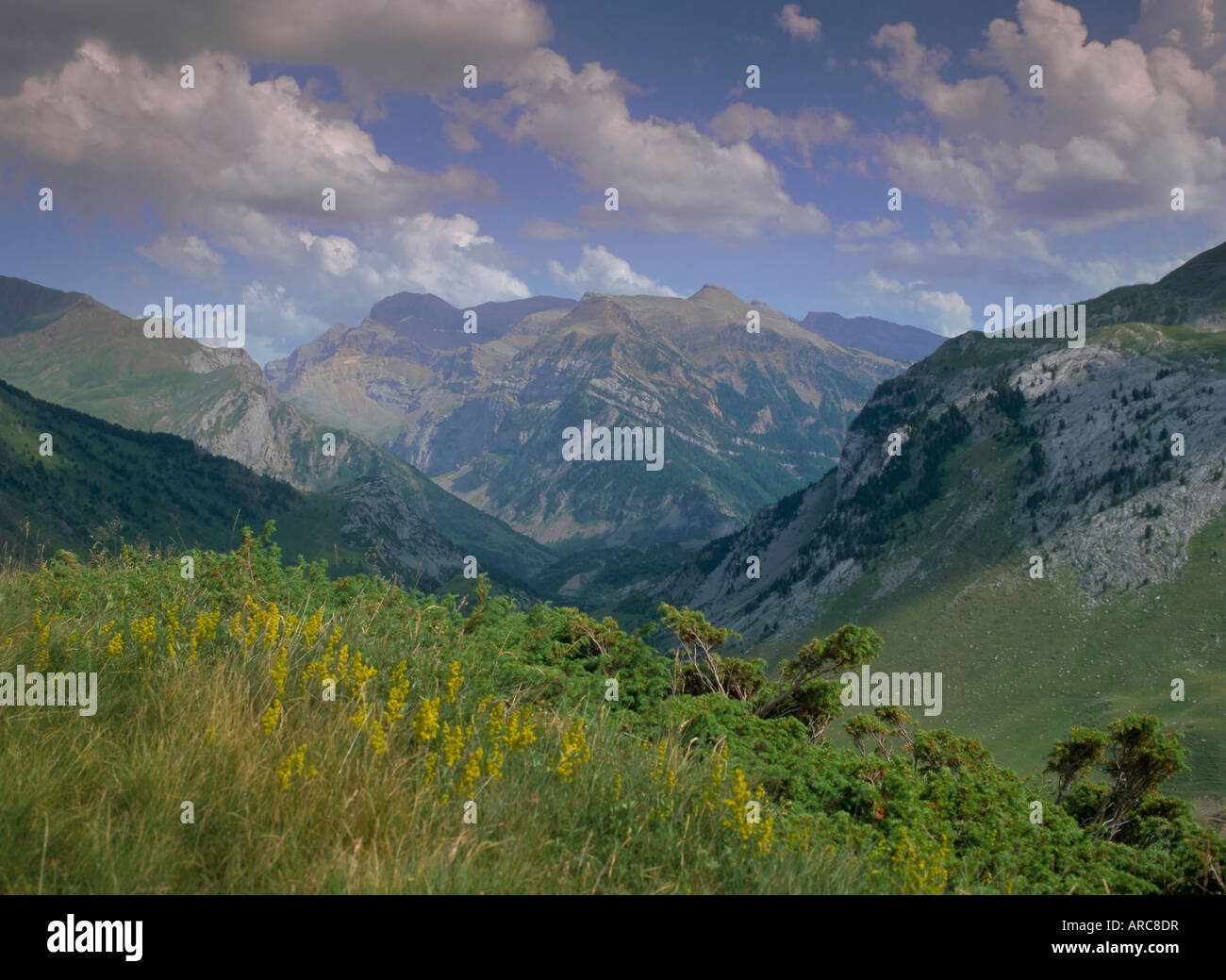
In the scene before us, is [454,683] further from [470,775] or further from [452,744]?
[470,775]

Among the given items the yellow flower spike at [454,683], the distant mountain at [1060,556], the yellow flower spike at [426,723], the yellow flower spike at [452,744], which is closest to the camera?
the yellow flower spike at [452,744]

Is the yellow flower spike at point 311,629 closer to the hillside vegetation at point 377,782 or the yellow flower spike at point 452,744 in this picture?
the hillside vegetation at point 377,782

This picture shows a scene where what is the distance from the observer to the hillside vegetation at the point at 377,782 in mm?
4363

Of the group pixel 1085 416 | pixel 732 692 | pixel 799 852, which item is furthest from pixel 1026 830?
pixel 1085 416

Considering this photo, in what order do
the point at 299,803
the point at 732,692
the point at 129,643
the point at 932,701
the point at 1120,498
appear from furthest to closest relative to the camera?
the point at 1120,498 < the point at 932,701 < the point at 732,692 < the point at 129,643 < the point at 299,803

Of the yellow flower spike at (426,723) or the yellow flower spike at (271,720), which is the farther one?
the yellow flower spike at (426,723)

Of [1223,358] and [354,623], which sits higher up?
[1223,358]

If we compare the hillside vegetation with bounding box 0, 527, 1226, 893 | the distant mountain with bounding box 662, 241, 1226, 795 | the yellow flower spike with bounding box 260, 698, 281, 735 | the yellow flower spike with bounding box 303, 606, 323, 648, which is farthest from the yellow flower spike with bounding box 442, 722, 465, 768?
the distant mountain with bounding box 662, 241, 1226, 795

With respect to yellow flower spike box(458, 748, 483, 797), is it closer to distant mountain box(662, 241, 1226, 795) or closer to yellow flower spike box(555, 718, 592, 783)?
yellow flower spike box(555, 718, 592, 783)

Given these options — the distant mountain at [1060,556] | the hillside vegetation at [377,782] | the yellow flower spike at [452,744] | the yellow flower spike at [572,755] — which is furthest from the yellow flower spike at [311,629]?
the distant mountain at [1060,556]

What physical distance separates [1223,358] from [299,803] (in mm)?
197237

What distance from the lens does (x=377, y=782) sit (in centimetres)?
491

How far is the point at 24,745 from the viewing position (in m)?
5.30
